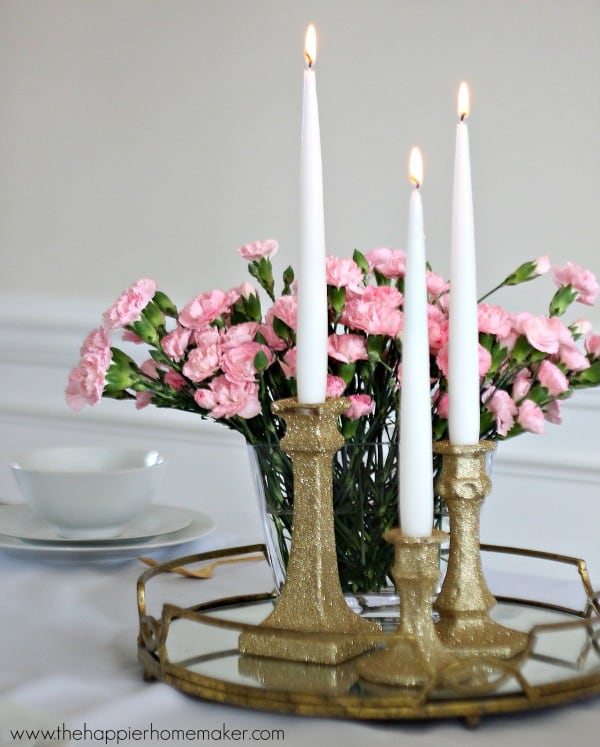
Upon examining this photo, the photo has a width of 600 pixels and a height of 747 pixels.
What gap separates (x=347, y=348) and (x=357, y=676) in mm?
205

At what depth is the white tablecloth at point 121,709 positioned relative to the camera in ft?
1.62

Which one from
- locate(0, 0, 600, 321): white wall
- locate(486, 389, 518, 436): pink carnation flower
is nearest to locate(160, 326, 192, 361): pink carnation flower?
locate(486, 389, 518, 436): pink carnation flower

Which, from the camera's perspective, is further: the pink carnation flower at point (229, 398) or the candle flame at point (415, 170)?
the pink carnation flower at point (229, 398)

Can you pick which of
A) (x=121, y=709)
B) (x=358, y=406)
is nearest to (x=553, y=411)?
(x=358, y=406)

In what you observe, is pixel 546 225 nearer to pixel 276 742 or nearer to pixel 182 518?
pixel 182 518

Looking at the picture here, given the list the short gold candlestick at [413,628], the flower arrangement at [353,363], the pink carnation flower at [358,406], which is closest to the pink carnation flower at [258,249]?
the flower arrangement at [353,363]

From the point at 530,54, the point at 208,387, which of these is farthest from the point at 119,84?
the point at 208,387

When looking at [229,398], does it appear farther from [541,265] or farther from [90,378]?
[541,265]

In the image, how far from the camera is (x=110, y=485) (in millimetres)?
904

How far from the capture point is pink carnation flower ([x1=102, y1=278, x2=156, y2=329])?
0.69 m

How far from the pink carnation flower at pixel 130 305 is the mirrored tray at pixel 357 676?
6.8 inches

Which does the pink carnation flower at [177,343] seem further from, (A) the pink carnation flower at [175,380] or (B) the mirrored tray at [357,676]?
(B) the mirrored tray at [357,676]

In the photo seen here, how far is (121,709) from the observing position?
0.54m

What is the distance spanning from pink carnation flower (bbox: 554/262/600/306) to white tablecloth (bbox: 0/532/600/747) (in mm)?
288
